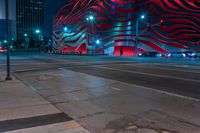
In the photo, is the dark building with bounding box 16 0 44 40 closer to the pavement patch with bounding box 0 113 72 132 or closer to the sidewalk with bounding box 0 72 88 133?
the sidewalk with bounding box 0 72 88 133

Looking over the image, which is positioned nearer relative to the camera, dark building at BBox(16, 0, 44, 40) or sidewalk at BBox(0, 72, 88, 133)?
sidewalk at BBox(0, 72, 88, 133)

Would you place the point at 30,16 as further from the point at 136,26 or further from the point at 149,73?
the point at 149,73

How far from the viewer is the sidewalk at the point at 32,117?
5.21m

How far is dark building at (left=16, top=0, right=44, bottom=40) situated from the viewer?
126425 mm

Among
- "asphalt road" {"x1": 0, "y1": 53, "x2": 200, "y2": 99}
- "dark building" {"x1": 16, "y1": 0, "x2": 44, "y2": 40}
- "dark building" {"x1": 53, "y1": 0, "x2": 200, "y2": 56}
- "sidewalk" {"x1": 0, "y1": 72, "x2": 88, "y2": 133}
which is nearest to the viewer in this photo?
"sidewalk" {"x1": 0, "y1": 72, "x2": 88, "y2": 133}

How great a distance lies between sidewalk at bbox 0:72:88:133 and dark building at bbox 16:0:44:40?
12187cm

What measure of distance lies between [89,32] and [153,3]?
85.0 ft

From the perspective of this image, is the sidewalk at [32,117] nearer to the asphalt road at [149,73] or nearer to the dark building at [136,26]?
the asphalt road at [149,73]

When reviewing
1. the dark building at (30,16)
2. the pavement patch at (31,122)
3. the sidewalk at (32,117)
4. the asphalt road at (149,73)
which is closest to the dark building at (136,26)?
the asphalt road at (149,73)

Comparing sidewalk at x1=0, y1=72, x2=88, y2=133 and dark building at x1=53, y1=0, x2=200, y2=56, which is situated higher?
Result: dark building at x1=53, y1=0, x2=200, y2=56

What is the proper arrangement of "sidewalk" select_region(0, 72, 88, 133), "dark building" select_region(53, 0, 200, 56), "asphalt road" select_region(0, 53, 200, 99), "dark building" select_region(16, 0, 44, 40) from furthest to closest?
1. "dark building" select_region(16, 0, 44, 40)
2. "dark building" select_region(53, 0, 200, 56)
3. "asphalt road" select_region(0, 53, 200, 99)
4. "sidewalk" select_region(0, 72, 88, 133)

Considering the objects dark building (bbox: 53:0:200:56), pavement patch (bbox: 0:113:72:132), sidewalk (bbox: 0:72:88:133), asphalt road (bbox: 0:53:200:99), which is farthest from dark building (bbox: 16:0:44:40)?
pavement patch (bbox: 0:113:72:132)

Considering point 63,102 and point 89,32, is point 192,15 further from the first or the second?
point 63,102

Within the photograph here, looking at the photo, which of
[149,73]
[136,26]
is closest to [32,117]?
[149,73]
